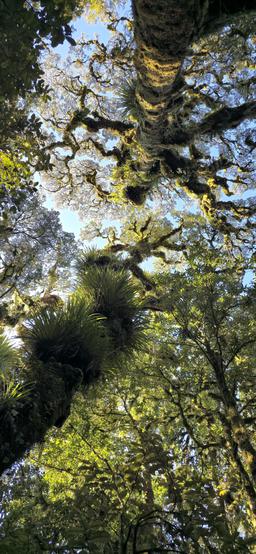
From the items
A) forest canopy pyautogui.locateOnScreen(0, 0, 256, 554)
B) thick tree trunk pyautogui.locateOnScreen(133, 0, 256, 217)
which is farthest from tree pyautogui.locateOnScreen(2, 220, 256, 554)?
thick tree trunk pyautogui.locateOnScreen(133, 0, 256, 217)

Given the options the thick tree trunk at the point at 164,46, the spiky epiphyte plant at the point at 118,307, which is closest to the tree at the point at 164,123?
the thick tree trunk at the point at 164,46

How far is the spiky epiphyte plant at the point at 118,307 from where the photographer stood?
20.2ft

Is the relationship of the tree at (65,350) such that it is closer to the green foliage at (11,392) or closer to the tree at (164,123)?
the green foliage at (11,392)

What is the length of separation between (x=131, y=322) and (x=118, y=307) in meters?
0.33

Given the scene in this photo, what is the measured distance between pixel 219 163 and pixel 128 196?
3094mm

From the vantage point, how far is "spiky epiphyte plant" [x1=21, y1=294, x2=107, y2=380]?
5.12 meters

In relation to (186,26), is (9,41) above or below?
below

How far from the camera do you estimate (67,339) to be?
16.9 ft

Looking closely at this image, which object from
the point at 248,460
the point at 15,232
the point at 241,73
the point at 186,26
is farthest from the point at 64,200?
the point at 248,460

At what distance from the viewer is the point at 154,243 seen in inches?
554

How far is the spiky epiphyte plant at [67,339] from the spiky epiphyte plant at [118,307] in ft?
2.36

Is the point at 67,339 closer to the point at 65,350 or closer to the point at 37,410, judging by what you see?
the point at 65,350

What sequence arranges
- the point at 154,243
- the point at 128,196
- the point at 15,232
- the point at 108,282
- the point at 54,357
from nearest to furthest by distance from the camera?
the point at 54,357 → the point at 108,282 → the point at 128,196 → the point at 15,232 → the point at 154,243

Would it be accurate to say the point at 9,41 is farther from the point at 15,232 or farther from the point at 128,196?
the point at 15,232
